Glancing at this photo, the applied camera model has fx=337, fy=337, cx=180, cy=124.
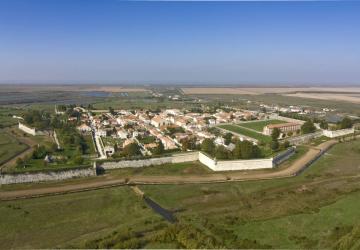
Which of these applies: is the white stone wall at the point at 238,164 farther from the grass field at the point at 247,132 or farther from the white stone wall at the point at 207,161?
the grass field at the point at 247,132

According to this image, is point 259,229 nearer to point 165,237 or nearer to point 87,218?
point 165,237

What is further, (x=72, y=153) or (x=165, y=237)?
(x=72, y=153)

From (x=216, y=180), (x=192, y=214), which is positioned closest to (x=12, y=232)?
(x=192, y=214)

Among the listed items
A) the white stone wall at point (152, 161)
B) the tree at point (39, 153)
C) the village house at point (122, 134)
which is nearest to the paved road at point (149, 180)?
the white stone wall at point (152, 161)

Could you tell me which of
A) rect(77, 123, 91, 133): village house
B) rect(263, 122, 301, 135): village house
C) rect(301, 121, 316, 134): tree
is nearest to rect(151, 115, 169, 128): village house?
rect(77, 123, 91, 133): village house

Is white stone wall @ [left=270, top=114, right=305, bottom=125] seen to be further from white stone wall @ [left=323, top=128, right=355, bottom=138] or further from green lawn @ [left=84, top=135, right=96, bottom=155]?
green lawn @ [left=84, top=135, right=96, bottom=155]
